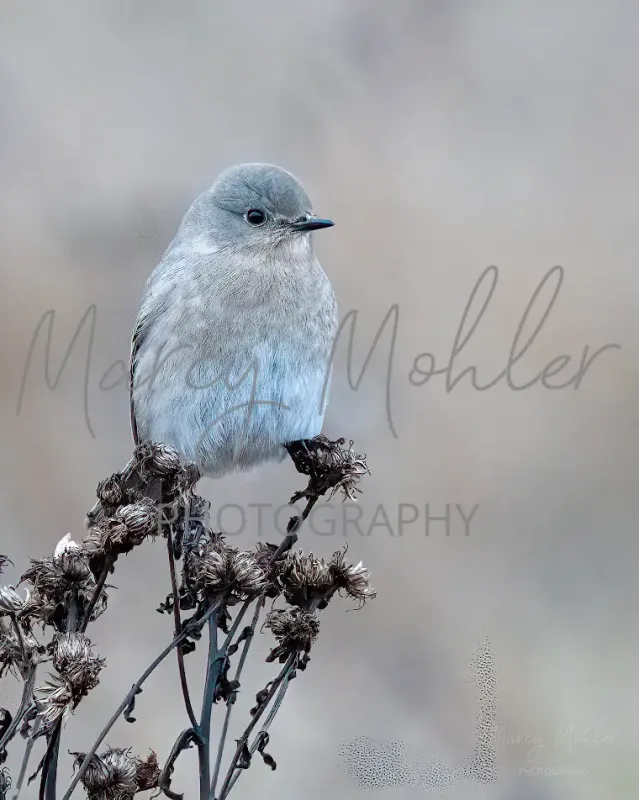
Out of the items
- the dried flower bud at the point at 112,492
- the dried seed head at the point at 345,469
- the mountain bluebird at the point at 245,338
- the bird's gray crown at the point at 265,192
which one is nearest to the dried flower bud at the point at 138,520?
the dried flower bud at the point at 112,492

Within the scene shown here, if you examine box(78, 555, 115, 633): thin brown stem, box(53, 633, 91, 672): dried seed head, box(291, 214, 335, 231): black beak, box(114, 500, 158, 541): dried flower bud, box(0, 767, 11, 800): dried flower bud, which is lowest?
box(0, 767, 11, 800): dried flower bud

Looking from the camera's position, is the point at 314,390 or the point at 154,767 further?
the point at 314,390

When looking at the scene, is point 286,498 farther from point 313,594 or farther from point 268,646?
point 313,594

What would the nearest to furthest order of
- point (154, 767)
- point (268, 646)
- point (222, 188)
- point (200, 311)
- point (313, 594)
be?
point (154, 767), point (313, 594), point (268, 646), point (200, 311), point (222, 188)

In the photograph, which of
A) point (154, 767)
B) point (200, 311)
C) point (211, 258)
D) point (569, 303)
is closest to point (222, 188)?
point (211, 258)

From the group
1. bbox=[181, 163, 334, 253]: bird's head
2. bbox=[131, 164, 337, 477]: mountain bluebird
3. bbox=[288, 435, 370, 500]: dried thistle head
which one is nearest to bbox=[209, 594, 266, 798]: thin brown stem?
bbox=[288, 435, 370, 500]: dried thistle head

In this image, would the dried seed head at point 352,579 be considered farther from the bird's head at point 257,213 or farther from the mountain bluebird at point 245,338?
the bird's head at point 257,213

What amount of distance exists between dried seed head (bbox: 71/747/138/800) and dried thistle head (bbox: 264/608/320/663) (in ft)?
1.15

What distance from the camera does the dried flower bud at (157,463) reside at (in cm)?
209

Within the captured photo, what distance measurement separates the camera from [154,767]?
1.91m

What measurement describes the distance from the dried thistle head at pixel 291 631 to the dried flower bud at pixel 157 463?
39 centimetres

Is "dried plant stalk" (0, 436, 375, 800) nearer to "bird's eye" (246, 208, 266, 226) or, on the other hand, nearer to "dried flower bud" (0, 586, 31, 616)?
"dried flower bud" (0, 586, 31, 616)

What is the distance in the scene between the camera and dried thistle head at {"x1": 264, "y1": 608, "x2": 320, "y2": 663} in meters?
1.95

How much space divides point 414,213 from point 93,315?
1.50m
